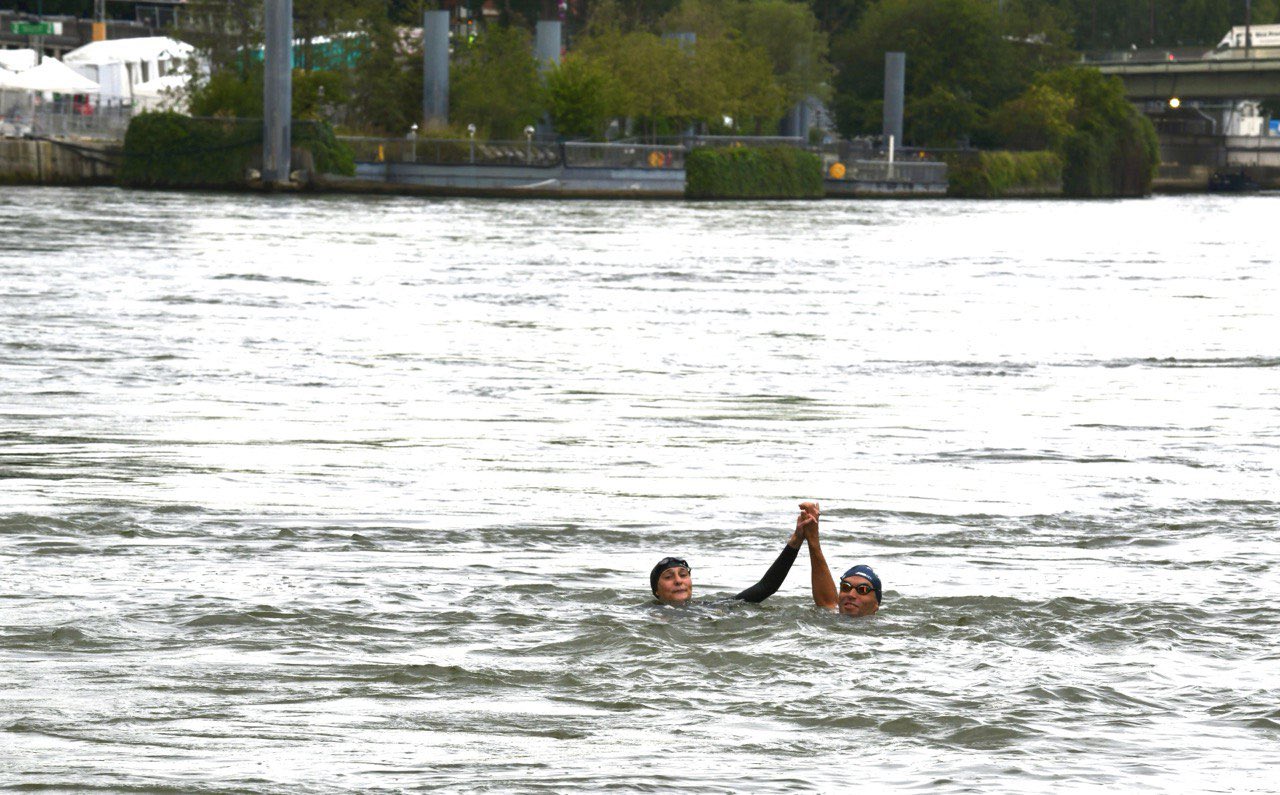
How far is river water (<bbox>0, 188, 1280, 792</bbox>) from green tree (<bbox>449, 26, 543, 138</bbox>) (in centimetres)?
4788

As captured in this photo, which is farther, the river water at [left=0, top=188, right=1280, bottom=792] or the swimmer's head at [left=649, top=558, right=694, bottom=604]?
the swimmer's head at [left=649, top=558, right=694, bottom=604]

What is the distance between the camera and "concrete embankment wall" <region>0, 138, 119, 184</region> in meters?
66.9

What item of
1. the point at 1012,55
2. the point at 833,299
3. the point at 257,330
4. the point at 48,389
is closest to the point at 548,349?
the point at 257,330

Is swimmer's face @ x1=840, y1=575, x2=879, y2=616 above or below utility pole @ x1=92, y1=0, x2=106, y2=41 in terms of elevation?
below

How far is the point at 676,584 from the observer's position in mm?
11547

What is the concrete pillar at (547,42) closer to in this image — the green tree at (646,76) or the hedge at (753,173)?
the green tree at (646,76)

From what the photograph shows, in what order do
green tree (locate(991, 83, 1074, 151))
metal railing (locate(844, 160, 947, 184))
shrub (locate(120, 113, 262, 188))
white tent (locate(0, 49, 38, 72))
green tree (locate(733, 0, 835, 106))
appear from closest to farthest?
shrub (locate(120, 113, 262, 188))
white tent (locate(0, 49, 38, 72))
metal railing (locate(844, 160, 947, 184))
green tree (locate(991, 83, 1074, 151))
green tree (locate(733, 0, 835, 106))

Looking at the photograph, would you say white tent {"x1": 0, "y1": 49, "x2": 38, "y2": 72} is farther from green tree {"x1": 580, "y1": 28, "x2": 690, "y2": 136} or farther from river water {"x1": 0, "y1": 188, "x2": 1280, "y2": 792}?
river water {"x1": 0, "y1": 188, "x2": 1280, "y2": 792}

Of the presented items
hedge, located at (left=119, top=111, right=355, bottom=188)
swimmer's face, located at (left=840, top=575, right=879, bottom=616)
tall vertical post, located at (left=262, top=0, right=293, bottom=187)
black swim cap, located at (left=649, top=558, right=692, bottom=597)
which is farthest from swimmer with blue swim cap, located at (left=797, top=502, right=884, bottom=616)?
hedge, located at (left=119, top=111, right=355, bottom=188)

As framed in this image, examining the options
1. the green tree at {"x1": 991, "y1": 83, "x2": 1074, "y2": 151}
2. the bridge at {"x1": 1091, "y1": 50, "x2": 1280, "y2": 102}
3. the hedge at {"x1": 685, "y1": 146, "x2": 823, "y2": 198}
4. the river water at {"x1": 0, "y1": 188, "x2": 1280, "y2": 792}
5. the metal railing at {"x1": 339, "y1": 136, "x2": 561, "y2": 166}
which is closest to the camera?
the river water at {"x1": 0, "y1": 188, "x2": 1280, "y2": 792}

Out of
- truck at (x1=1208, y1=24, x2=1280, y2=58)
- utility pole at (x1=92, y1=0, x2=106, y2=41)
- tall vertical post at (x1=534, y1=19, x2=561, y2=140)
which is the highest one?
truck at (x1=1208, y1=24, x2=1280, y2=58)

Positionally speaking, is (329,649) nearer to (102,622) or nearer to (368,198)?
(102,622)

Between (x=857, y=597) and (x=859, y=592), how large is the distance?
0.10 ft

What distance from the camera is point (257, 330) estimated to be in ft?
88.4
